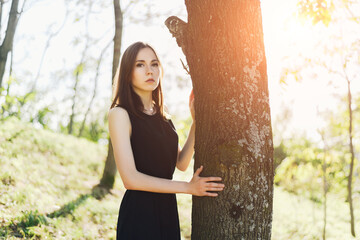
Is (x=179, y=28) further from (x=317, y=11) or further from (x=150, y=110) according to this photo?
(x=317, y=11)

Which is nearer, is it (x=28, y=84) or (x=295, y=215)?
(x=295, y=215)

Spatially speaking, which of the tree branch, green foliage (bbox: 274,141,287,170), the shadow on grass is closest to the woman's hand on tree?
the tree branch

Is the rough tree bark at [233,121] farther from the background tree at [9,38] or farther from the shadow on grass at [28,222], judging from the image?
the background tree at [9,38]

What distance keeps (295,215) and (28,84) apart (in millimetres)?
23915

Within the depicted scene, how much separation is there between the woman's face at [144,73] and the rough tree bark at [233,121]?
19.1 inches

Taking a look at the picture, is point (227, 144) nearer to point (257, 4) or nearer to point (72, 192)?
point (257, 4)

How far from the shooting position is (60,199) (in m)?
6.27

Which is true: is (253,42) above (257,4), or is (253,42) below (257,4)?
below

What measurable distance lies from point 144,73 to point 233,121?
864 mm

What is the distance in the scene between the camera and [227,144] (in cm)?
208

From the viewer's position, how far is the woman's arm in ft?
6.88

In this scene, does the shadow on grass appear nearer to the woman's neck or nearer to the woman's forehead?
the woman's neck

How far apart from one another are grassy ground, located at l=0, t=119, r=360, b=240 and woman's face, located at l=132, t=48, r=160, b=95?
2.89 meters

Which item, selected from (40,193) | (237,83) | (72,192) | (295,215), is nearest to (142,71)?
(237,83)
